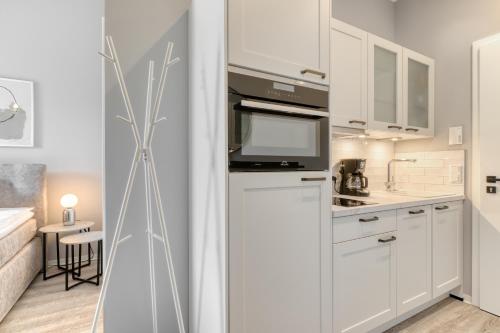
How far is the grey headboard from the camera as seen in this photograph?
9.43 feet

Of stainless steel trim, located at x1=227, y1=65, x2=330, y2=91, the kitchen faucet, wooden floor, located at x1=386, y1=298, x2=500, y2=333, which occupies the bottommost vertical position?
wooden floor, located at x1=386, y1=298, x2=500, y2=333

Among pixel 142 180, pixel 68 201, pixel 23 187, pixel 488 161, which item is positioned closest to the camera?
pixel 142 180

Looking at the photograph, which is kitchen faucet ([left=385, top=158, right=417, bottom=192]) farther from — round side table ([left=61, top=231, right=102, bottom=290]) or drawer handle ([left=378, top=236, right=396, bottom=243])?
round side table ([left=61, top=231, right=102, bottom=290])

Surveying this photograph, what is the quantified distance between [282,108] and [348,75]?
0.93 metres

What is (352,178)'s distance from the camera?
2.34 meters

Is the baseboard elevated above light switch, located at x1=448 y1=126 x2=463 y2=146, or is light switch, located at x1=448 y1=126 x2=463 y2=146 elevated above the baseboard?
light switch, located at x1=448 y1=126 x2=463 y2=146

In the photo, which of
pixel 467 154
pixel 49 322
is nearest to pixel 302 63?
pixel 467 154

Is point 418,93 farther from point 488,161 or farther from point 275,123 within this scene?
point 275,123

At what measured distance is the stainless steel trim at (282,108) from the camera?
1264 mm

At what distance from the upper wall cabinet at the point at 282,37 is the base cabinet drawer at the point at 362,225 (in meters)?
0.83

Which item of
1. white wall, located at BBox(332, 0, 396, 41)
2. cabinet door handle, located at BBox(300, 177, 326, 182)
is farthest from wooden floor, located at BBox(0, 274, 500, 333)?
white wall, located at BBox(332, 0, 396, 41)

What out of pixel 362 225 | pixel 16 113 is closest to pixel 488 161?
pixel 362 225

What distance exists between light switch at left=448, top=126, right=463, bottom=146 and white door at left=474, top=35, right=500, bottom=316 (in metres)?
0.12

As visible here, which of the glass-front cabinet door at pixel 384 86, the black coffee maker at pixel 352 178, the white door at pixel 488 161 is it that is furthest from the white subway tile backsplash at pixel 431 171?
Result: the black coffee maker at pixel 352 178
